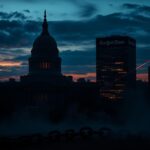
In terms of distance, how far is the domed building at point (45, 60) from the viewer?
445 feet

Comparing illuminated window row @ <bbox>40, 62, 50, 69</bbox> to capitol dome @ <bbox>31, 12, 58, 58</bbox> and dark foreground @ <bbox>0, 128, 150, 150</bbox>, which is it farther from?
dark foreground @ <bbox>0, 128, 150, 150</bbox>

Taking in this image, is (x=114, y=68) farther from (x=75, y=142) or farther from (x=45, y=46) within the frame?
(x=75, y=142)

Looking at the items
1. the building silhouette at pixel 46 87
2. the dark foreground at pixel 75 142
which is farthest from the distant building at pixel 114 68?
the dark foreground at pixel 75 142

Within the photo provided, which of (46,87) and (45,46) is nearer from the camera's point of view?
(46,87)

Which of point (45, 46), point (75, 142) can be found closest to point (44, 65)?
point (45, 46)

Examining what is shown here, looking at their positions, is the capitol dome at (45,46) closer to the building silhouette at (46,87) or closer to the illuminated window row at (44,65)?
the building silhouette at (46,87)

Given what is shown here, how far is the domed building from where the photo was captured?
13577 centimetres

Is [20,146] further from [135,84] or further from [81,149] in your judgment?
[135,84]

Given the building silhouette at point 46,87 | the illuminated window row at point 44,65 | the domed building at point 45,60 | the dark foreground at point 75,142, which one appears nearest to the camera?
the dark foreground at point 75,142

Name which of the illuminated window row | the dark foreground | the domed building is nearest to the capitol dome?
the domed building

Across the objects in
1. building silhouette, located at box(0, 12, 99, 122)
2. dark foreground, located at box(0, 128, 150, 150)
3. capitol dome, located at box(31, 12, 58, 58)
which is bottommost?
dark foreground, located at box(0, 128, 150, 150)

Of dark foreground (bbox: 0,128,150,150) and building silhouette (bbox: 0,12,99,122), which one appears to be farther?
building silhouette (bbox: 0,12,99,122)

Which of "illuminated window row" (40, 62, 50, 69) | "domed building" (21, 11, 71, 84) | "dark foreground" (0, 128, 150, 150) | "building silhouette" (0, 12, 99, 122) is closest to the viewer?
"dark foreground" (0, 128, 150, 150)

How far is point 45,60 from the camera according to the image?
13762 centimetres
